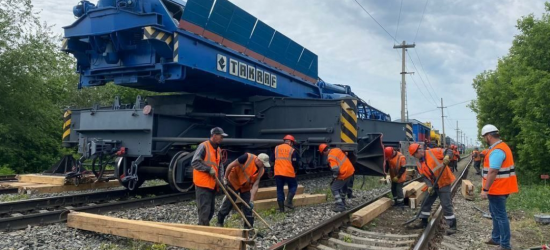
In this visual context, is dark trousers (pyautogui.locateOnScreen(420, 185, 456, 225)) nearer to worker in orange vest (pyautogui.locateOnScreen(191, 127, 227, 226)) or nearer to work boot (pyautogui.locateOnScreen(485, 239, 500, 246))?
work boot (pyautogui.locateOnScreen(485, 239, 500, 246))

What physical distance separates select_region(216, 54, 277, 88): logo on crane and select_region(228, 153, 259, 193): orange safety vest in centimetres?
258

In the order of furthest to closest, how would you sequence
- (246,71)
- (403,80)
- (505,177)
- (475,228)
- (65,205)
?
(403,80) < (246,71) < (65,205) < (475,228) < (505,177)

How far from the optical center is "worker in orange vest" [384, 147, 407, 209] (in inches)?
313

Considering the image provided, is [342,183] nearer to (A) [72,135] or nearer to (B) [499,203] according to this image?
(B) [499,203]

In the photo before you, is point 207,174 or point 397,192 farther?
point 397,192

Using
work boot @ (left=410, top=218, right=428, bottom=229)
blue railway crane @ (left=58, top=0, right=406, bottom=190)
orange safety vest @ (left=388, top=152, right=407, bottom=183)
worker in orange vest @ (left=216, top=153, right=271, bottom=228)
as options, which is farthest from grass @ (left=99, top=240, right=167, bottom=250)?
orange safety vest @ (left=388, top=152, right=407, bottom=183)

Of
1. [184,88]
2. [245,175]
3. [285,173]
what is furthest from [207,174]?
[184,88]

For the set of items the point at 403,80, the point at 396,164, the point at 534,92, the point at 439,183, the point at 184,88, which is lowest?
the point at 439,183

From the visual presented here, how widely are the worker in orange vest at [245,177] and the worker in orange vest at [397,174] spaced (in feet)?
12.2

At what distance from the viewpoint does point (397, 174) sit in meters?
8.01

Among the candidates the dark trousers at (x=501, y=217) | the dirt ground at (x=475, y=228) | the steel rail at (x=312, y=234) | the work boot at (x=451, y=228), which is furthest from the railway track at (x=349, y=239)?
the dark trousers at (x=501, y=217)

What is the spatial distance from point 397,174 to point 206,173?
463cm

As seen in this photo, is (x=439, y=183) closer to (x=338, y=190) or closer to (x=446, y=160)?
(x=446, y=160)

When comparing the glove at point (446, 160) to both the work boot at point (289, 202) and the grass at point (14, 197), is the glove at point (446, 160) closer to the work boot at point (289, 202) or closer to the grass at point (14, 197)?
the work boot at point (289, 202)
